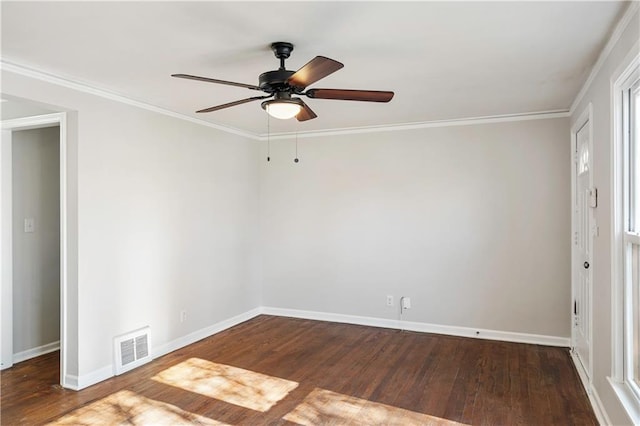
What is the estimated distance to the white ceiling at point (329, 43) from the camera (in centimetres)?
211

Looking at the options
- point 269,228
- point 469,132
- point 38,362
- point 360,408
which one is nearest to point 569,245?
point 469,132

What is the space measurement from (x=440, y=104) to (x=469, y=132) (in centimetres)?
83

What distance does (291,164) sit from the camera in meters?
5.51

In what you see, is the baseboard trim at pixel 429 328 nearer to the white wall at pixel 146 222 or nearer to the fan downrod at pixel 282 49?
the white wall at pixel 146 222

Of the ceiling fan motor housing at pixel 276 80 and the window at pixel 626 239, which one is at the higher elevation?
the ceiling fan motor housing at pixel 276 80

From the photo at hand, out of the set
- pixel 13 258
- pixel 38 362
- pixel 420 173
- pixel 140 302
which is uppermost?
pixel 420 173

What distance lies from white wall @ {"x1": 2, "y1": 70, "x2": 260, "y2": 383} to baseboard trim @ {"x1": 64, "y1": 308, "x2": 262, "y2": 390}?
0.07ft

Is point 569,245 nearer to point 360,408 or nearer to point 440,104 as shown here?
point 440,104

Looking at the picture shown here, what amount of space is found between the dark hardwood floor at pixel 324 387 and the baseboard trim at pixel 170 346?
0.24 ft

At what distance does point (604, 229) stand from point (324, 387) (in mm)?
2273

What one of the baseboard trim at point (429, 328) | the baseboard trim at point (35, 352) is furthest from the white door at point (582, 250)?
the baseboard trim at point (35, 352)

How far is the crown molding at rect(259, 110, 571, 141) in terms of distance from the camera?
14.1ft

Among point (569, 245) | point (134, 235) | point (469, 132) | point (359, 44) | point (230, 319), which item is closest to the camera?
point (359, 44)

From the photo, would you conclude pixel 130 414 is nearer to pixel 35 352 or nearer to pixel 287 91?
pixel 35 352
